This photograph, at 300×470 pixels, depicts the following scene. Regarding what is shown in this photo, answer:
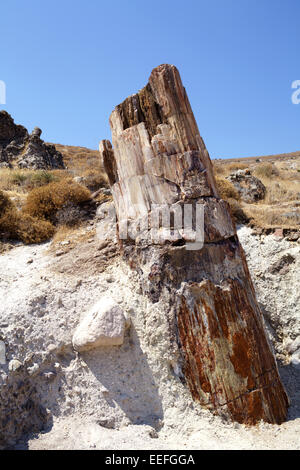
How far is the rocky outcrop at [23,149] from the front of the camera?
15.1 m

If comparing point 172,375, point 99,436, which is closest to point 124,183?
point 172,375

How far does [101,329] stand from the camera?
3996 millimetres

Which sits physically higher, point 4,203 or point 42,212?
point 4,203

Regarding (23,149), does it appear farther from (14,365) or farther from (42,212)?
(14,365)

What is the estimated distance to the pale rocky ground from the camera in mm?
3428

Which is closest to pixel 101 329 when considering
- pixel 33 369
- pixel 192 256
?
pixel 33 369

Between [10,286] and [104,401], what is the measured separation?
224 cm

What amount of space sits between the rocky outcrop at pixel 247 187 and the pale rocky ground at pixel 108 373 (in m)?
5.91

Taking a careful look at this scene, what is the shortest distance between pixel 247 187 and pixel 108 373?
8460 millimetres

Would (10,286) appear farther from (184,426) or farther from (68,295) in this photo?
(184,426)
